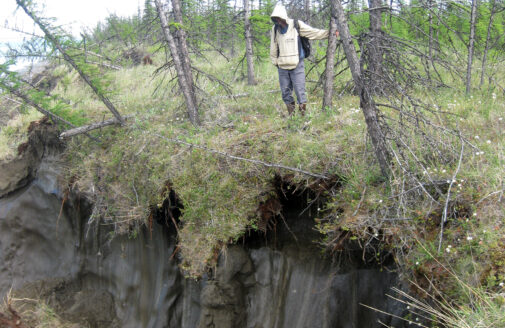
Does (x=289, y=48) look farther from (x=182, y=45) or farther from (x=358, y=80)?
(x=358, y=80)

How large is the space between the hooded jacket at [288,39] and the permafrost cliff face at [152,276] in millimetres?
2653

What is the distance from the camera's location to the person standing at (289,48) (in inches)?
245

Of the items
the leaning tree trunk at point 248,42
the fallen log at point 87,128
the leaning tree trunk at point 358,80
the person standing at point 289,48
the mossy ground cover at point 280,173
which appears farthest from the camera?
the leaning tree trunk at point 248,42

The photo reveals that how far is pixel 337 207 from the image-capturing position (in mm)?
4770

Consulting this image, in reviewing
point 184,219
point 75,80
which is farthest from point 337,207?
point 75,80

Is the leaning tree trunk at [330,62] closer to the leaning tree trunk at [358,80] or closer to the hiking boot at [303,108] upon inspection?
the hiking boot at [303,108]

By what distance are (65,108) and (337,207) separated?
271 inches

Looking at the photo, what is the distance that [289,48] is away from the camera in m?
6.36

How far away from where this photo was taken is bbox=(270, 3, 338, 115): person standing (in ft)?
20.4

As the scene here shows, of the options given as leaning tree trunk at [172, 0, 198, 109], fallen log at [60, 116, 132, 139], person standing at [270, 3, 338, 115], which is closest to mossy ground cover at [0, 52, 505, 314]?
fallen log at [60, 116, 132, 139]

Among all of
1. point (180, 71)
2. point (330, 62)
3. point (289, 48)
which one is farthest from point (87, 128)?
point (330, 62)

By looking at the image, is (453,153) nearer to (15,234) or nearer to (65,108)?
(65,108)

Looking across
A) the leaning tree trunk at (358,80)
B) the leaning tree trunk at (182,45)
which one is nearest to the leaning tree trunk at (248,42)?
the leaning tree trunk at (182,45)

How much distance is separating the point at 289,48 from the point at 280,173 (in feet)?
7.63
